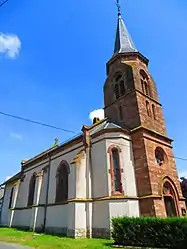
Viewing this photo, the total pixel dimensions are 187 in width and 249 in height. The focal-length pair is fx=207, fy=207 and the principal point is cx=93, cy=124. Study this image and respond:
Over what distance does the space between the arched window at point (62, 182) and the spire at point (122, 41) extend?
52.2 ft

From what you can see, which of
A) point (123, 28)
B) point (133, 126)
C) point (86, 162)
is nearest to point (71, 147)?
point (86, 162)

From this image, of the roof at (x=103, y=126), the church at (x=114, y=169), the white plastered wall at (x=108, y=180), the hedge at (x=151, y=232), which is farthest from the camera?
the roof at (x=103, y=126)

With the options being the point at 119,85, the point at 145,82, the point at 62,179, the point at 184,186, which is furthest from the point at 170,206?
the point at 119,85

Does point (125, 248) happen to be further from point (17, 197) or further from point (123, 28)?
point (123, 28)

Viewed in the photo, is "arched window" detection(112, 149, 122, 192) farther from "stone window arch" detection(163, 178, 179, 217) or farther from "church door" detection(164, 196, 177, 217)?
"church door" detection(164, 196, 177, 217)

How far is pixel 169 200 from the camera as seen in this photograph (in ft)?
61.1

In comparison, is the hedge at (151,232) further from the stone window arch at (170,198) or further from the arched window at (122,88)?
the arched window at (122,88)

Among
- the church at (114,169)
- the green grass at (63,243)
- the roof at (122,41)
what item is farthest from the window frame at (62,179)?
the roof at (122,41)

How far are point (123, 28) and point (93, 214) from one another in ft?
87.5

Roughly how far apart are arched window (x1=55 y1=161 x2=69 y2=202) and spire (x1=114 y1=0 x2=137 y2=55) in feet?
52.2

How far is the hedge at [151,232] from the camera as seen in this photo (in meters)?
10.4

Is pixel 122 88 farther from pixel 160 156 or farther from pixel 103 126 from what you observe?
pixel 160 156

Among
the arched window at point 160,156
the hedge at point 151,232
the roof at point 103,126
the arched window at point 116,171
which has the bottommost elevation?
the hedge at point 151,232

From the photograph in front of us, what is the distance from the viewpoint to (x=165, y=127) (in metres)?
23.3
